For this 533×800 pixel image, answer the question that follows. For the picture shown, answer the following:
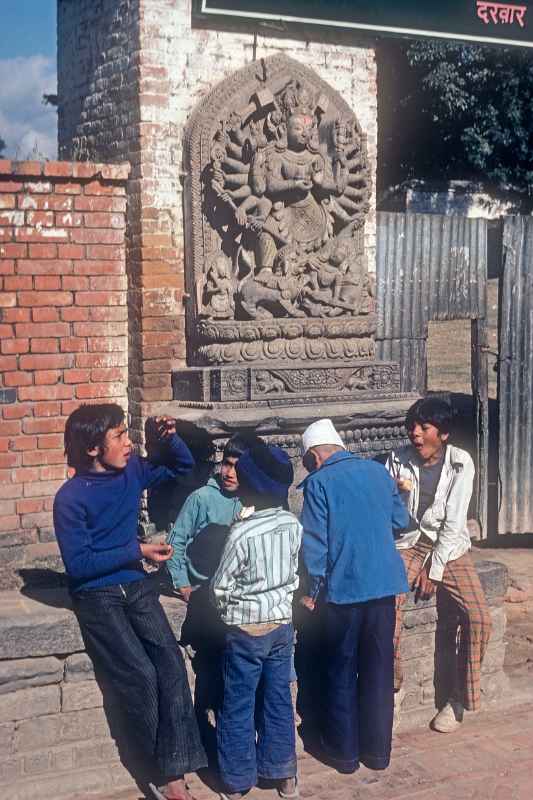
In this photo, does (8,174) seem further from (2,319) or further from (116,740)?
(116,740)

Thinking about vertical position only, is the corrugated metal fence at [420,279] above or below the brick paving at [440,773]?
above

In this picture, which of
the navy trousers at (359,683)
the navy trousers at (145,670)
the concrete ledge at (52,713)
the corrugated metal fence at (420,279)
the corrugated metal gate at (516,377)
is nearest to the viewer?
the navy trousers at (145,670)

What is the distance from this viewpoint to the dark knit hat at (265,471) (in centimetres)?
489

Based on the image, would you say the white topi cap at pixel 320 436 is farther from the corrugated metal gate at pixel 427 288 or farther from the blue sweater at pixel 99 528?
the corrugated metal gate at pixel 427 288

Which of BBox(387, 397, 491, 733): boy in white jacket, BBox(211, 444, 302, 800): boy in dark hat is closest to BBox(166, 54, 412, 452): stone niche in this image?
BBox(387, 397, 491, 733): boy in white jacket

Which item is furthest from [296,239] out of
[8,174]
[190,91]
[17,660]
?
[17,660]

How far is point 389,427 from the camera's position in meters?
6.68

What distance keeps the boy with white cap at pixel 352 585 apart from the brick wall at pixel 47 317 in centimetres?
193

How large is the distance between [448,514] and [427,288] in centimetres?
279

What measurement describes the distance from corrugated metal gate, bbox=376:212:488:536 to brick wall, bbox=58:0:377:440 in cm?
143

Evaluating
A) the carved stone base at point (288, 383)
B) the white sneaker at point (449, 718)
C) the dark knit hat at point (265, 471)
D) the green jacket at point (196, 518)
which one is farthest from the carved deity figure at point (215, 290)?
the white sneaker at point (449, 718)

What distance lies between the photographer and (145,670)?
4.61 meters

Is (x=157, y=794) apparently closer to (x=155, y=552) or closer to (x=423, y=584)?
(x=155, y=552)

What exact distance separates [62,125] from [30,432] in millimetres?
2443
